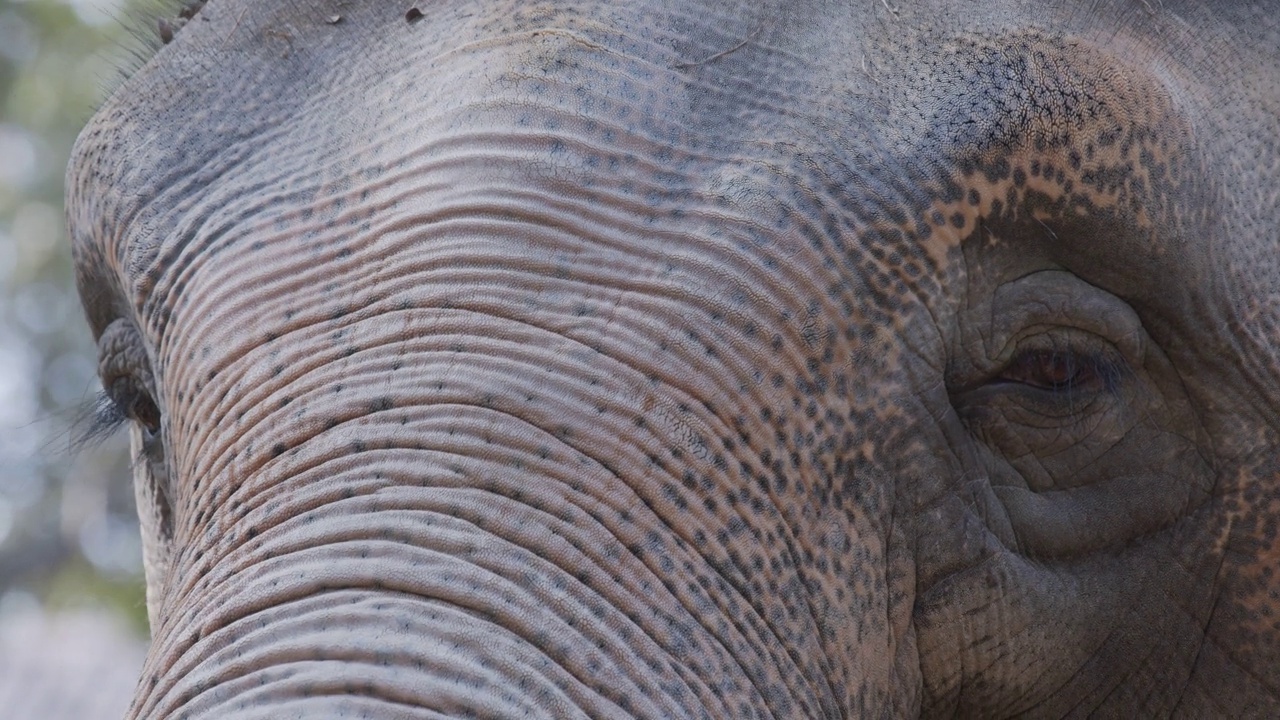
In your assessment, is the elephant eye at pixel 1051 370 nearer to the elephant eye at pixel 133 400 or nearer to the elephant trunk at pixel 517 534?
the elephant trunk at pixel 517 534

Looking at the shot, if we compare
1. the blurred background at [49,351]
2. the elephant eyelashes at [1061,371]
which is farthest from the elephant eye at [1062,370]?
the blurred background at [49,351]

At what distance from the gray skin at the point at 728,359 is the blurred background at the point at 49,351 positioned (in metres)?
12.3

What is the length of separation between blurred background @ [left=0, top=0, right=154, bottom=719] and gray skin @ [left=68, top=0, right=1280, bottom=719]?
12286 mm

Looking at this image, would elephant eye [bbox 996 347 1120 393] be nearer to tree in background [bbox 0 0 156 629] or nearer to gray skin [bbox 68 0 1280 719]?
gray skin [bbox 68 0 1280 719]

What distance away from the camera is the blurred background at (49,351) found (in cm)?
1538

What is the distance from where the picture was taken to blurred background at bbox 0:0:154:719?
50.4ft

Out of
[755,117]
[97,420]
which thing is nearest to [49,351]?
[97,420]

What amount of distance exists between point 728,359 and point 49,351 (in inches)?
675

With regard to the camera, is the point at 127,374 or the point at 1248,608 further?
the point at 127,374

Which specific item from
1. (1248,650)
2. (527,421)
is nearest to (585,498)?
(527,421)

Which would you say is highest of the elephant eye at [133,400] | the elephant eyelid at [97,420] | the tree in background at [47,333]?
the elephant eye at [133,400]

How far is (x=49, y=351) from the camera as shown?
708 inches

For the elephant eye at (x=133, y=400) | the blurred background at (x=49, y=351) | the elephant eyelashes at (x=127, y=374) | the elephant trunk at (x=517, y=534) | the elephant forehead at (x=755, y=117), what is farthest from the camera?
the blurred background at (x=49, y=351)

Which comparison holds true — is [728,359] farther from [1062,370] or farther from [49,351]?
[49,351]
